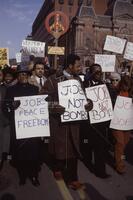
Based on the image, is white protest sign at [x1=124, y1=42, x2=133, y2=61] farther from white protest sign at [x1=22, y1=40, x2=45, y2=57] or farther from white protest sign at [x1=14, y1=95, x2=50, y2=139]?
white protest sign at [x1=14, y1=95, x2=50, y2=139]

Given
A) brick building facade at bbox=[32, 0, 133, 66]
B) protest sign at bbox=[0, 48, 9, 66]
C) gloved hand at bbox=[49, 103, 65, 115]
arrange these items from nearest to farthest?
gloved hand at bbox=[49, 103, 65, 115]
protest sign at bbox=[0, 48, 9, 66]
brick building facade at bbox=[32, 0, 133, 66]

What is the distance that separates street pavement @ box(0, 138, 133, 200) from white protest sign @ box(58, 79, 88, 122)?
1027mm

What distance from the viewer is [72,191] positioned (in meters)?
5.36

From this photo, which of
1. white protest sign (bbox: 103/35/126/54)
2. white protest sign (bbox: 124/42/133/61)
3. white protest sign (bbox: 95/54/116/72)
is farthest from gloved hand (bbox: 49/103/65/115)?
white protest sign (bbox: 95/54/116/72)

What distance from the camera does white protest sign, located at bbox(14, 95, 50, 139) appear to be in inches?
216

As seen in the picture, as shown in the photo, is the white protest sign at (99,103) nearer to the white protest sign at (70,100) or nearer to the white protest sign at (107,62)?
the white protest sign at (70,100)

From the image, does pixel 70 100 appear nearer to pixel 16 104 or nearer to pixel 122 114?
pixel 16 104

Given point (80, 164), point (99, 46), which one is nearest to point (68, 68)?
point (80, 164)

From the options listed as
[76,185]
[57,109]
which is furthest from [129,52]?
[76,185]

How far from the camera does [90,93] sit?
5988 millimetres

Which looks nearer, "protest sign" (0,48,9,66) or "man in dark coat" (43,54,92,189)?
"man in dark coat" (43,54,92,189)

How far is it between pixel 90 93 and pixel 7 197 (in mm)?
2016

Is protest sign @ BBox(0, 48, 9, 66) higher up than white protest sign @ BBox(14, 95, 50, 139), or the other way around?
protest sign @ BBox(0, 48, 9, 66)

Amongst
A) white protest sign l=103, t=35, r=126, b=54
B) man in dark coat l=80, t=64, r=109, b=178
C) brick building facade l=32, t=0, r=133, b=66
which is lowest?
man in dark coat l=80, t=64, r=109, b=178
